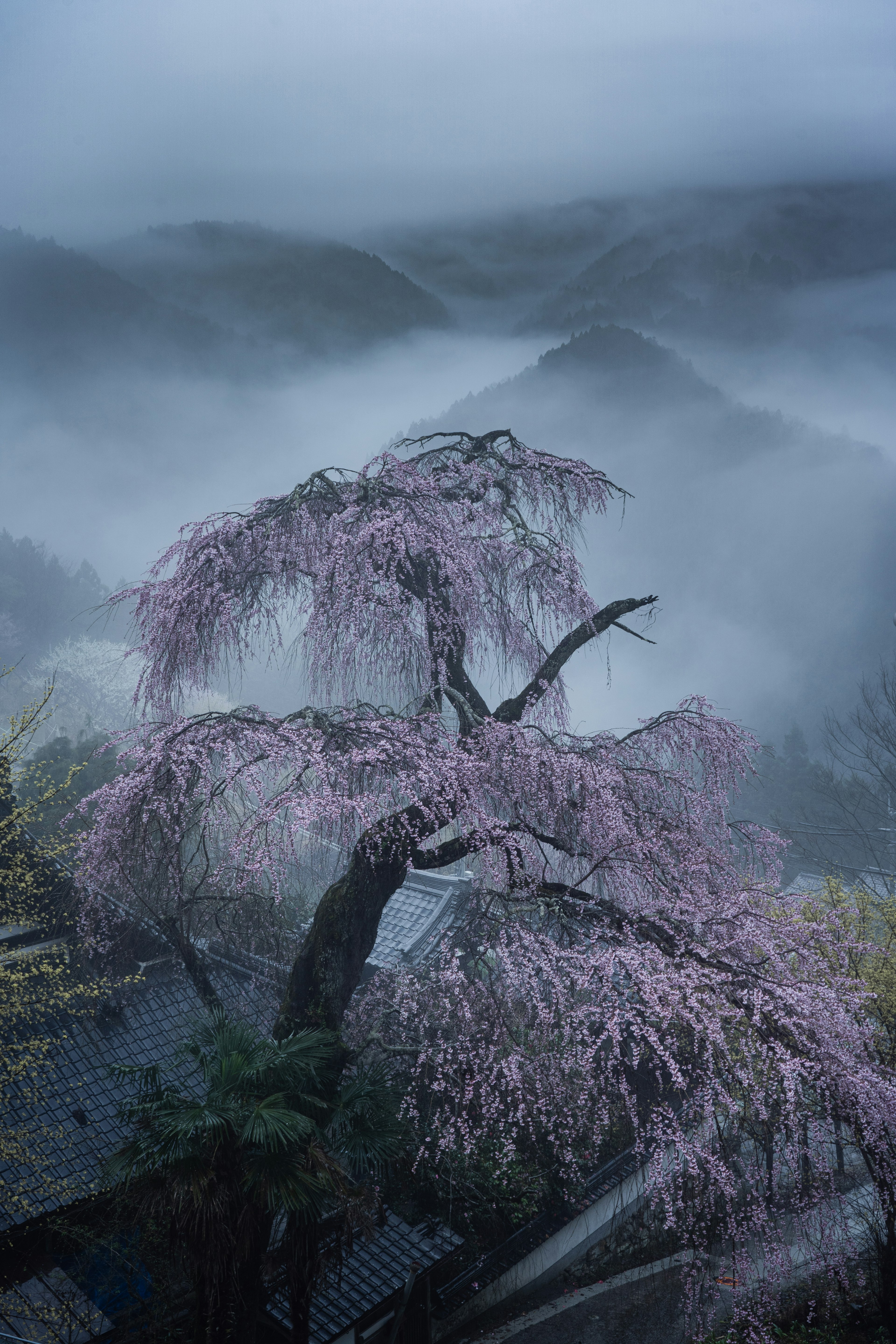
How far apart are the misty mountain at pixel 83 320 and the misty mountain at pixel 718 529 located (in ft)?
75.7

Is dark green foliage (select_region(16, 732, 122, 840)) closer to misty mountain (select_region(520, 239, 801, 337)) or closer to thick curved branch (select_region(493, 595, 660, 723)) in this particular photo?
thick curved branch (select_region(493, 595, 660, 723))

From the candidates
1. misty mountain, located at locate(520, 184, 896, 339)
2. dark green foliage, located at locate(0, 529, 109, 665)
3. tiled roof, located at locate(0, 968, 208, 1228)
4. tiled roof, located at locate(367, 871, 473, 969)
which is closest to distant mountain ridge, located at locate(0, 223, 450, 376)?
dark green foliage, located at locate(0, 529, 109, 665)

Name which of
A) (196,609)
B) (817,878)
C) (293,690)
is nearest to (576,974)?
(196,609)

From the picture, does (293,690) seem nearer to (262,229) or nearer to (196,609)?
(196,609)

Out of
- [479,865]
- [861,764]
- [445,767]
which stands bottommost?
[479,865]

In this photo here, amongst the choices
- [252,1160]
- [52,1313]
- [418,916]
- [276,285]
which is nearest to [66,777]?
[418,916]

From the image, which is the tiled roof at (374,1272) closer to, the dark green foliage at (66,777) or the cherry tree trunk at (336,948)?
the cherry tree trunk at (336,948)

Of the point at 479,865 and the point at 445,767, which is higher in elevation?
the point at 445,767

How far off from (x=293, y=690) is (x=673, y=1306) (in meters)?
39.0

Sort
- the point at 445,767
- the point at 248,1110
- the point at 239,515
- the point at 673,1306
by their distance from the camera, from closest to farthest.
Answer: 1. the point at 248,1110
2. the point at 445,767
3. the point at 239,515
4. the point at 673,1306

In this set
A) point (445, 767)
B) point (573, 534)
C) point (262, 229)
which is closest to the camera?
point (445, 767)

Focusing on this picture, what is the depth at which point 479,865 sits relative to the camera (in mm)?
5633

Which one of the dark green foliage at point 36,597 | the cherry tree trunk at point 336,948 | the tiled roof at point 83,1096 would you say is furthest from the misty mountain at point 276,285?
the cherry tree trunk at point 336,948

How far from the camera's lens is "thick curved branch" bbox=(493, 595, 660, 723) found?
5.96 meters
